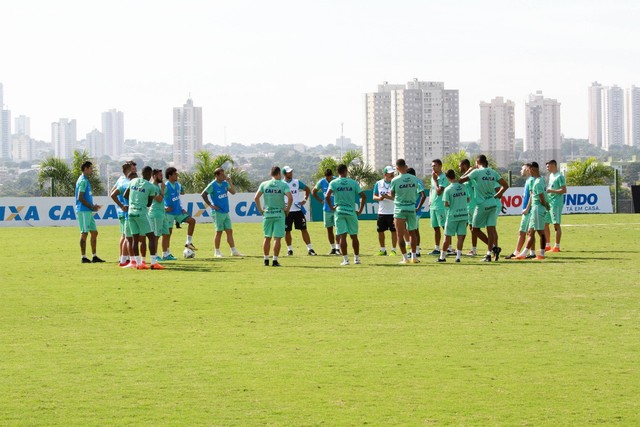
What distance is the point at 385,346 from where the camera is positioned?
39.8 feet

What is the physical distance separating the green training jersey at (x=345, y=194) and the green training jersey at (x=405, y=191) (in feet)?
2.91

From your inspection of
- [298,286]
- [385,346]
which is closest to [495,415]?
[385,346]

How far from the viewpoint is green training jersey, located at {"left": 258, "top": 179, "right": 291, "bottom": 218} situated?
22.0 m

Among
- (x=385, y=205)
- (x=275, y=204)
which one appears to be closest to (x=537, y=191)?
(x=385, y=205)

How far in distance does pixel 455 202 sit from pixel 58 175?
43479 mm

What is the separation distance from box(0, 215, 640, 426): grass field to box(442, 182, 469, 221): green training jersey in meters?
1.28

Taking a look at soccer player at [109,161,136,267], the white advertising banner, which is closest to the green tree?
the white advertising banner

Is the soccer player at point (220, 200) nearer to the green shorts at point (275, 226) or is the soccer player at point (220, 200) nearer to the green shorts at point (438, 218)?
the green shorts at point (275, 226)

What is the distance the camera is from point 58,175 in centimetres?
6234

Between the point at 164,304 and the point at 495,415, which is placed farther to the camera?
the point at 164,304

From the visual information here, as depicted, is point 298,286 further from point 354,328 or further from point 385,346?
point 385,346

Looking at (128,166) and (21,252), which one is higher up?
(128,166)

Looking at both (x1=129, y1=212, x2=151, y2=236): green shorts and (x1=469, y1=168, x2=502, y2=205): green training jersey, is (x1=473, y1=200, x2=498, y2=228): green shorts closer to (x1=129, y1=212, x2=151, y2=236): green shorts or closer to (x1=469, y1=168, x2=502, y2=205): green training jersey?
(x1=469, y1=168, x2=502, y2=205): green training jersey

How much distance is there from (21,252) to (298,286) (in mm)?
12851
